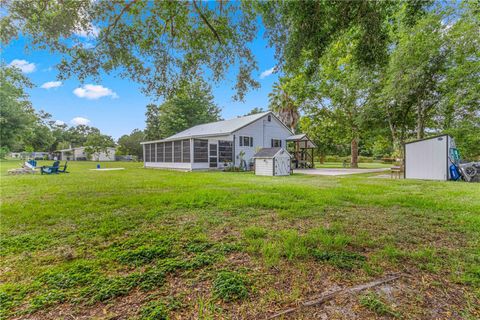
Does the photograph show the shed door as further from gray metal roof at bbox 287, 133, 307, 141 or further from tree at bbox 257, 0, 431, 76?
tree at bbox 257, 0, 431, 76

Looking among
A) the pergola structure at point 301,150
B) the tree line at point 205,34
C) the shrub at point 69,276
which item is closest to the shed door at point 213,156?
the pergola structure at point 301,150

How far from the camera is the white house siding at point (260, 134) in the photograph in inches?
677

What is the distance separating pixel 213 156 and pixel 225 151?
1.07 metres

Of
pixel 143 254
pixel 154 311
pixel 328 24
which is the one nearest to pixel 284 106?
pixel 328 24

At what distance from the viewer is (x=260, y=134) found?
18.5 metres

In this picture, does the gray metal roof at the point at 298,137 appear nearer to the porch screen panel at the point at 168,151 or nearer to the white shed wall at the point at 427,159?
the white shed wall at the point at 427,159

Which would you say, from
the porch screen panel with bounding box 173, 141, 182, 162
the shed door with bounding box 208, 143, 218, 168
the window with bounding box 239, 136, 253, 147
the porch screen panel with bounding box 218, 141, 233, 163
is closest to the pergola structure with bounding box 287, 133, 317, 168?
the window with bounding box 239, 136, 253, 147

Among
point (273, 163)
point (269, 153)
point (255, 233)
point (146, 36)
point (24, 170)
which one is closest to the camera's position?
point (255, 233)

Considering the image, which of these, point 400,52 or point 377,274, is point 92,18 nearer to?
point 377,274

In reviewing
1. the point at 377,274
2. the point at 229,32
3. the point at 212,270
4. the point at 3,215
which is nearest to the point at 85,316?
the point at 212,270

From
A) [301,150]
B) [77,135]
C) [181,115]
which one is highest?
[181,115]

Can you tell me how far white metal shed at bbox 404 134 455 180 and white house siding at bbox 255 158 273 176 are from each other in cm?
657

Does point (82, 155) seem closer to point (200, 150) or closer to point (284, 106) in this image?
point (200, 150)

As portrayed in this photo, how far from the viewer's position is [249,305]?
67.5 inches
